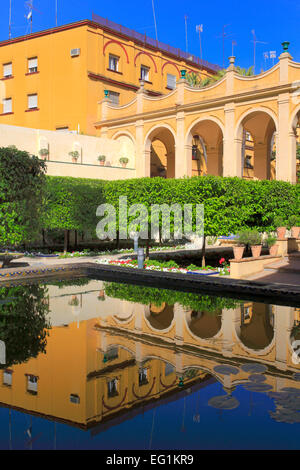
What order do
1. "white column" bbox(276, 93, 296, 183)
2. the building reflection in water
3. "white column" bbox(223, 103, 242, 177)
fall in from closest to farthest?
the building reflection in water
"white column" bbox(276, 93, 296, 183)
"white column" bbox(223, 103, 242, 177)

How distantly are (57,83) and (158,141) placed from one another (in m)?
9.37

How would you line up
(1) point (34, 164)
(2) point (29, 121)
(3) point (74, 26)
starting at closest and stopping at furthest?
(1) point (34, 164) → (3) point (74, 26) → (2) point (29, 121)

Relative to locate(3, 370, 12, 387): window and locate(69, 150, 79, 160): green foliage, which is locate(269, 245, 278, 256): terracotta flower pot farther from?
locate(69, 150, 79, 160): green foliage

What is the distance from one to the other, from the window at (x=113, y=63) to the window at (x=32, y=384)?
106 feet

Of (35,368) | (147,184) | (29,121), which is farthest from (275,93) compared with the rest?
(35,368)

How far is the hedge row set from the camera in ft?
50.1

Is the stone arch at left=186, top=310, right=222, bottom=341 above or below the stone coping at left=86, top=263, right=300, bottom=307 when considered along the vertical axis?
below

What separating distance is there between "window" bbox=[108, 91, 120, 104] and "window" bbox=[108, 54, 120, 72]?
1837 millimetres

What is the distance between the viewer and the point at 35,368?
5.68 metres

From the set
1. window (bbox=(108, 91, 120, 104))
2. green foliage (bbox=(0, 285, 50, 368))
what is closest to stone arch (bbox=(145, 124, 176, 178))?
window (bbox=(108, 91, 120, 104))

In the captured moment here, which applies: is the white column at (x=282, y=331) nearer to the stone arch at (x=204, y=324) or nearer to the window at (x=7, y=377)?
the stone arch at (x=204, y=324)

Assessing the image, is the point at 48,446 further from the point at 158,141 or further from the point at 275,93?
the point at 158,141

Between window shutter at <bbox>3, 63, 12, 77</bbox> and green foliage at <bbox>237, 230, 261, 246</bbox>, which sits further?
window shutter at <bbox>3, 63, 12, 77</bbox>

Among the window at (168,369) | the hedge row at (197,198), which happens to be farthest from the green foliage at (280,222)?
the window at (168,369)
